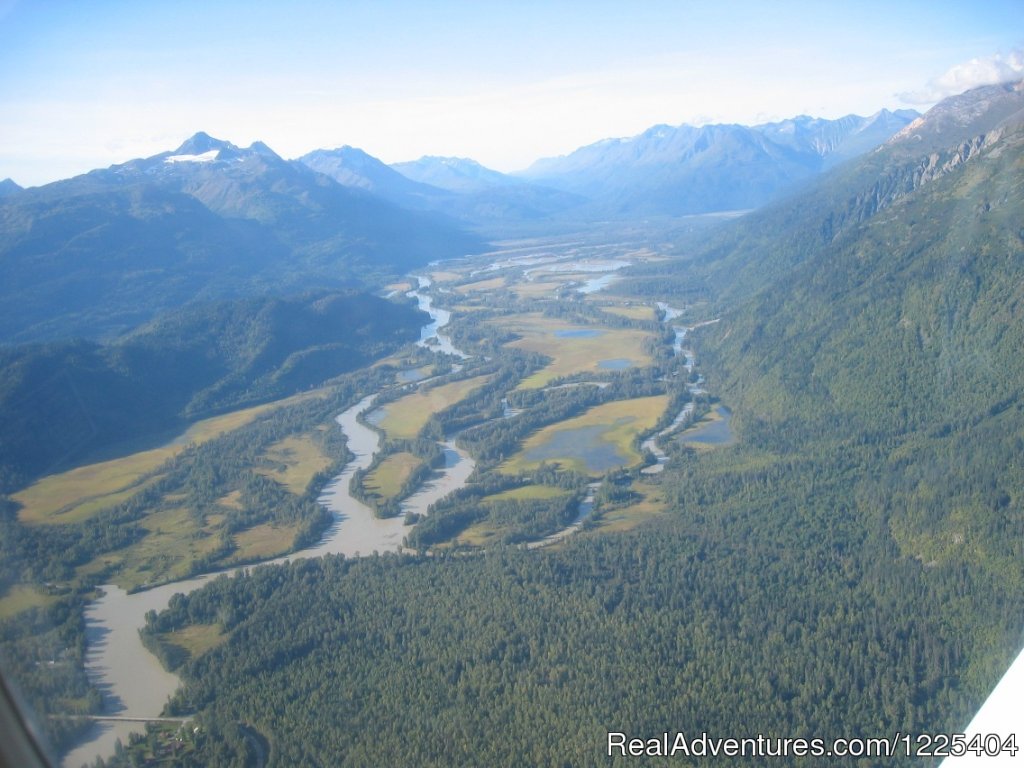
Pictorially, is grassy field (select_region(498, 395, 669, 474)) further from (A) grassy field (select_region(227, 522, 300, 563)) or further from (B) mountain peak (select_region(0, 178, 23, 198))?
(B) mountain peak (select_region(0, 178, 23, 198))

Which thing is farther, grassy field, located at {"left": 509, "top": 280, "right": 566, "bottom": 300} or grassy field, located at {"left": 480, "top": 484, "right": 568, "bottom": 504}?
grassy field, located at {"left": 509, "top": 280, "right": 566, "bottom": 300}

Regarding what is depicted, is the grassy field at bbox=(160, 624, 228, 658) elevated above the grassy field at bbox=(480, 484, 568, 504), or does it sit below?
above

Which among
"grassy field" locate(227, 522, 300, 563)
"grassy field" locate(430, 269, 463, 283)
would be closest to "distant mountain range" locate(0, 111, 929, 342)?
"grassy field" locate(430, 269, 463, 283)

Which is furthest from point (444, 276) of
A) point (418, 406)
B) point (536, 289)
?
point (418, 406)

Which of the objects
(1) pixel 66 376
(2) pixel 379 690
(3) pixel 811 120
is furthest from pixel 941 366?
(3) pixel 811 120

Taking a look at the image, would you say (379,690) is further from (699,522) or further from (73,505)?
(73,505)

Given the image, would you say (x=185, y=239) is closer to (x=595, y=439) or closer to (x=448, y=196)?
(x=595, y=439)

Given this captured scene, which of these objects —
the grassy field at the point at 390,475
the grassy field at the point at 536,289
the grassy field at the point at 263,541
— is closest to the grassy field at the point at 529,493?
the grassy field at the point at 390,475
